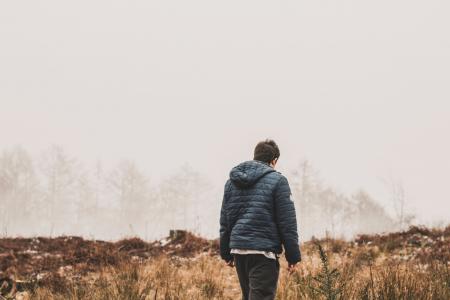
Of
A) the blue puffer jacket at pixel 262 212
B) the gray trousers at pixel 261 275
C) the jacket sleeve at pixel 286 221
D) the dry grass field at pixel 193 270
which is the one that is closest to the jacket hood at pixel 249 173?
the blue puffer jacket at pixel 262 212

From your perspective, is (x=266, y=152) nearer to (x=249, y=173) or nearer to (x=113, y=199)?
(x=249, y=173)

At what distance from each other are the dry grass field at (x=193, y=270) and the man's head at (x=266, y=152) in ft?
4.31

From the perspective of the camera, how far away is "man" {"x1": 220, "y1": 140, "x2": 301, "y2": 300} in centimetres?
379

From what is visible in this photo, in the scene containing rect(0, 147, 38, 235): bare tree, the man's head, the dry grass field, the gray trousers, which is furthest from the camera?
rect(0, 147, 38, 235): bare tree

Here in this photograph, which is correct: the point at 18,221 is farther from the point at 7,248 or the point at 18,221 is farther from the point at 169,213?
the point at 7,248

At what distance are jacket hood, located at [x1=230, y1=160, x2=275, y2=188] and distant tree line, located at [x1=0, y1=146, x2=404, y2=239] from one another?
44.9m

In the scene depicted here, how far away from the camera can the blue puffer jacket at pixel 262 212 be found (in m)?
3.81

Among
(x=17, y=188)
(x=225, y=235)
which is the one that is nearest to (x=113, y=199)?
(x=17, y=188)

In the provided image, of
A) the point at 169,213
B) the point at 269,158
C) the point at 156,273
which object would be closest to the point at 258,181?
the point at 269,158

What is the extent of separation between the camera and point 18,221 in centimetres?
4766

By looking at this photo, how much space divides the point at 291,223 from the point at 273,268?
0.47 meters

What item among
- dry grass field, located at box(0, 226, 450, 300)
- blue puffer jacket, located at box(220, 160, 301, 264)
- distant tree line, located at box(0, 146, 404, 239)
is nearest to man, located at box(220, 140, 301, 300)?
blue puffer jacket, located at box(220, 160, 301, 264)

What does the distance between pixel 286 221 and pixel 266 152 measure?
Result: 0.77 metres

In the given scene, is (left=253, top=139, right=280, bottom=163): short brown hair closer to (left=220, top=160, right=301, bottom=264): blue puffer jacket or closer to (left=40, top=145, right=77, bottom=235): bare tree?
(left=220, top=160, right=301, bottom=264): blue puffer jacket
